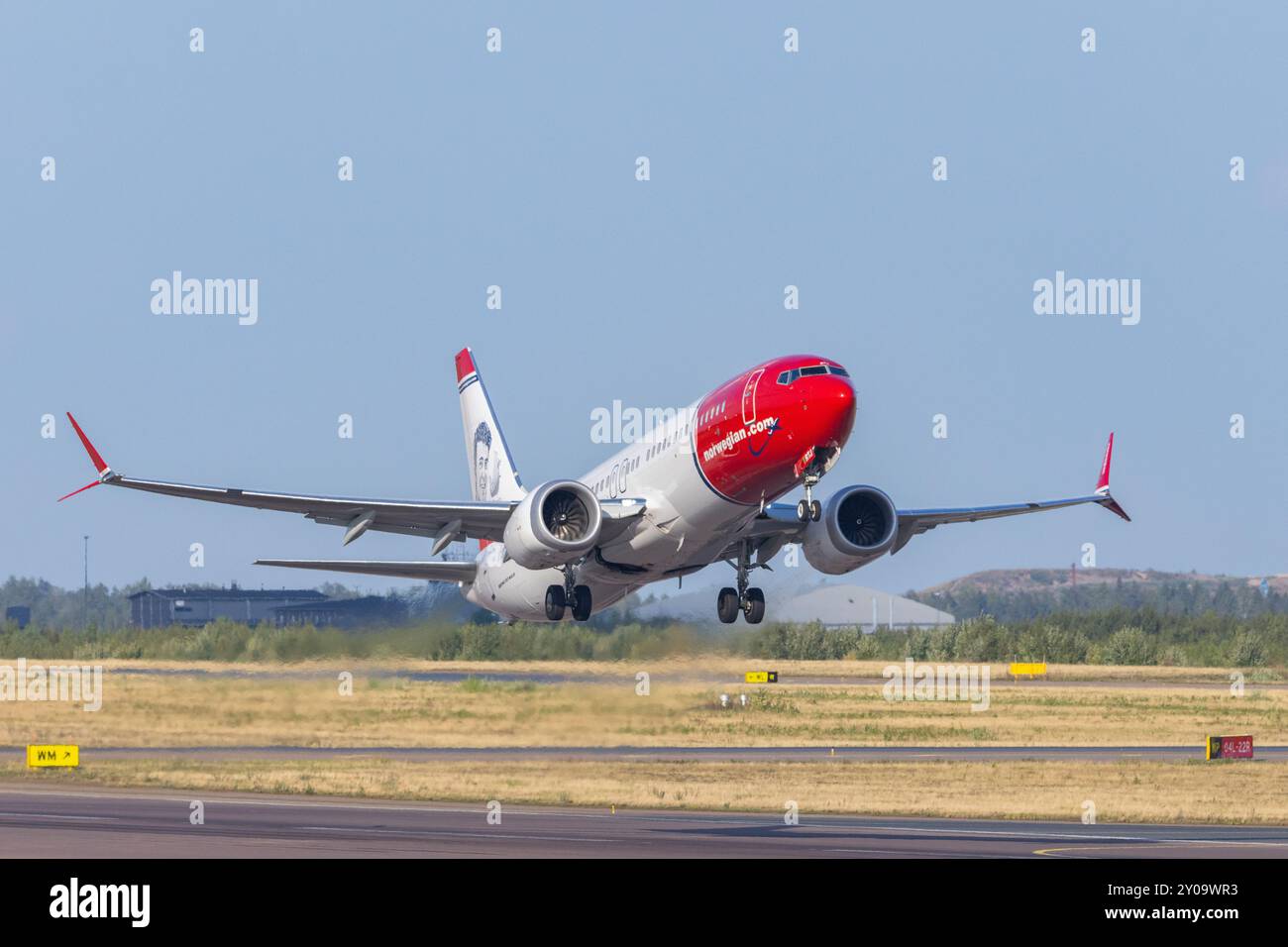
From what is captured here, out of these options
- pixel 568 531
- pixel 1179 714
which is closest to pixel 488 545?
pixel 568 531

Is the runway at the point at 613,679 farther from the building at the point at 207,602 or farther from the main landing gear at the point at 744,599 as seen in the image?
the building at the point at 207,602

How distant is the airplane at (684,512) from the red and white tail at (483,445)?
6696 mm

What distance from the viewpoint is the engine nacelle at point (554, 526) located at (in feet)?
136

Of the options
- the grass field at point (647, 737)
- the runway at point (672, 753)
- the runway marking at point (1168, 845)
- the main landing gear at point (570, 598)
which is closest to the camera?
the runway marking at point (1168, 845)

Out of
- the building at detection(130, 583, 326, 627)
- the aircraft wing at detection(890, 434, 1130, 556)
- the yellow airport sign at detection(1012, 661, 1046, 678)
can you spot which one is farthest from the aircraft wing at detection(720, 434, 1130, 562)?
the building at detection(130, 583, 326, 627)

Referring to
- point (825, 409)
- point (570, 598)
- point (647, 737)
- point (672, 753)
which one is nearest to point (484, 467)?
point (647, 737)

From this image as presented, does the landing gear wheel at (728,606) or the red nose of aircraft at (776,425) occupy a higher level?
the red nose of aircraft at (776,425)

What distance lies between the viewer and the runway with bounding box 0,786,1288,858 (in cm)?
3153

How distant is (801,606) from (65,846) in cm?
3925

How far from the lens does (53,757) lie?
51.5 metres

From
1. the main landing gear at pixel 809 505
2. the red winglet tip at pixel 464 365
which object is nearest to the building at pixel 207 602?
the red winglet tip at pixel 464 365

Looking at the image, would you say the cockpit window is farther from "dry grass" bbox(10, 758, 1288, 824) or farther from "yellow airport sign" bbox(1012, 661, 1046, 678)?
"yellow airport sign" bbox(1012, 661, 1046, 678)
